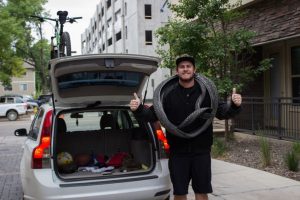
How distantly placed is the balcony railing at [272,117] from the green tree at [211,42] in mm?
1101

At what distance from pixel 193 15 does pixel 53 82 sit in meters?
6.59

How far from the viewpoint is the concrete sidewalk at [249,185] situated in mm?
6320

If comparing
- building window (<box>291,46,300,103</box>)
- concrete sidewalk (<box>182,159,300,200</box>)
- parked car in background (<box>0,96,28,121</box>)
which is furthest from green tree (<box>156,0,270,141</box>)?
parked car in background (<box>0,96,28,121</box>)

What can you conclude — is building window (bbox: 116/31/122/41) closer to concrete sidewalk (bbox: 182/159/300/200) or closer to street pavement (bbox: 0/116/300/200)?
street pavement (bbox: 0/116/300/200)

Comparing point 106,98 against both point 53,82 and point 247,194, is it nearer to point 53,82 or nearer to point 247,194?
point 53,82

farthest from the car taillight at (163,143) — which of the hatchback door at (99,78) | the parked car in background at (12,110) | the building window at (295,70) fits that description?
the parked car in background at (12,110)

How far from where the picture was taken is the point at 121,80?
210 inches

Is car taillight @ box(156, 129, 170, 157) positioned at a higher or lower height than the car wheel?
higher

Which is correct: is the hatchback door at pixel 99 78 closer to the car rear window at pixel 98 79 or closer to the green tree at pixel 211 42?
the car rear window at pixel 98 79

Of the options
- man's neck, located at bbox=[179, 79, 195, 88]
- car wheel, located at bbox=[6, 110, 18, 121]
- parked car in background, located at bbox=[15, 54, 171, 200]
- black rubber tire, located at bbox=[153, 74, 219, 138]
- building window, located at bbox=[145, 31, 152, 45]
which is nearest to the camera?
black rubber tire, located at bbox=[153, 74, 219, 138]

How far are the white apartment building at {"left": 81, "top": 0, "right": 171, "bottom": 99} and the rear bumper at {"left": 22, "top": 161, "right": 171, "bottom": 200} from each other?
31.2 meters

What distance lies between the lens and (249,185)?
6.96 meters

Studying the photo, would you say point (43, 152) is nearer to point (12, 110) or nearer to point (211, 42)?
point (211, 42)

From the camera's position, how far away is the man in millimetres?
4453
